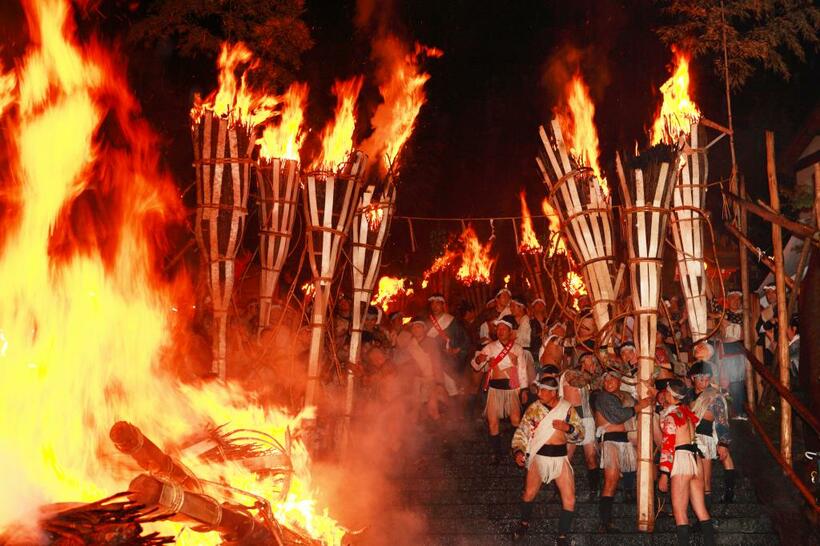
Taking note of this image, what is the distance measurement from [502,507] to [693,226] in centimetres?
409

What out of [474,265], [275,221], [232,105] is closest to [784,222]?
[275,221]

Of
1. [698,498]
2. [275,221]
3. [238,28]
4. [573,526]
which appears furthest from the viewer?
[238,28]

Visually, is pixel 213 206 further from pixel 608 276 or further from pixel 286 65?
pixel 286 65

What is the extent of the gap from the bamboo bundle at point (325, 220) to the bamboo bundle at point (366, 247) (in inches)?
19.8

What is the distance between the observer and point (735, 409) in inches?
422

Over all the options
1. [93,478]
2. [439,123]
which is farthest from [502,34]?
[93,478]

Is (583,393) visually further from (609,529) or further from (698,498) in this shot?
(698,498)

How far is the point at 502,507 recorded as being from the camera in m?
9.45

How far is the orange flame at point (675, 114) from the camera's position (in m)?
9.83

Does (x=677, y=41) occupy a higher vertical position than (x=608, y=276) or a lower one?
higher

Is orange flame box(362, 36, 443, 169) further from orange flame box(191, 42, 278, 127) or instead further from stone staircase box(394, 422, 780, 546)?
stone staircase box(394, 422, 780, 546)

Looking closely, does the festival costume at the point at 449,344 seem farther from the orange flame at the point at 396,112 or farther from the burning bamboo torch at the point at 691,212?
the burning bamboo torch at the point at 691,212

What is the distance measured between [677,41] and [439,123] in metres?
7.37

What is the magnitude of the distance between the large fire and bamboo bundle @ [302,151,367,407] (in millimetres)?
1990
